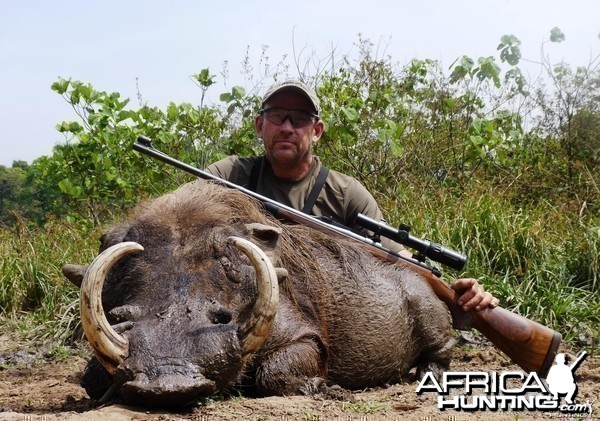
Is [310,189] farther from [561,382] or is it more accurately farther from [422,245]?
[561,382]

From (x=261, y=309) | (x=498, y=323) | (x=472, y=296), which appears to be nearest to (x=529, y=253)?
(x=472, y=296)

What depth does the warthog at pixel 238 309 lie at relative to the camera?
11.5 ft

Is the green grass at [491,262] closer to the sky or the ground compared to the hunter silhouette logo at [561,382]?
closer to the sky

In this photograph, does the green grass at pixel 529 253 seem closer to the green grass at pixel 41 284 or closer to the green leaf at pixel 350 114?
the green leaf at pixel 350 114

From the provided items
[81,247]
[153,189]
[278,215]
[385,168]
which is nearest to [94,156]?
[153,189]

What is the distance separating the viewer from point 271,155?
18.9 ft

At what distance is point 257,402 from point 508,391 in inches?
52.9

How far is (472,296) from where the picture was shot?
5.23 metres

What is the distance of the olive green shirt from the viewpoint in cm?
580

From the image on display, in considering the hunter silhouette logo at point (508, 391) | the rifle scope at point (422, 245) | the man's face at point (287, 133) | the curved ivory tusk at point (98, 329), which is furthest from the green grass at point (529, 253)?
the curved ivory tusk at point (98, 329)

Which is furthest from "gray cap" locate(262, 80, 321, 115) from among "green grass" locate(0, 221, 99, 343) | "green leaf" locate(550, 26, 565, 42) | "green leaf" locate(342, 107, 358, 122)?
"green leaf" locate(550, 26, 565, 42)

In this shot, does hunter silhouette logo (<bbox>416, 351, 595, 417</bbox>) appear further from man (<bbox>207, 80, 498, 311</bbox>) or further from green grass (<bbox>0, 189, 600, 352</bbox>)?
green grass (<bbox>0, 189, 600, 352</bbox>)

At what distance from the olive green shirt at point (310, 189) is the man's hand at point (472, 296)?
679mm

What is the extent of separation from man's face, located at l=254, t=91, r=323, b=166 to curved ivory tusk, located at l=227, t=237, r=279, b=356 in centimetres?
191
